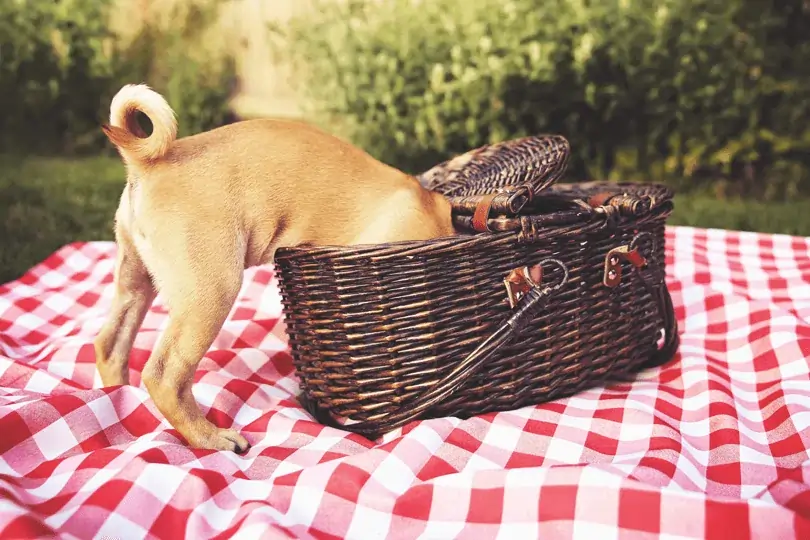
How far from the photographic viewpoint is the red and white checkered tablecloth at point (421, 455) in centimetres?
99

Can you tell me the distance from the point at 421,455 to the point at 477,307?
0.90 feet

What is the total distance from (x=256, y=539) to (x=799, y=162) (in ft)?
9.30

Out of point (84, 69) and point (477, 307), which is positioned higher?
point (84, 69)

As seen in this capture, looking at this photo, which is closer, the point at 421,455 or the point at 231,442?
the point at 421,455

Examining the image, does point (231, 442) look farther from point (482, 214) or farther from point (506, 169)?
point (506, 169)

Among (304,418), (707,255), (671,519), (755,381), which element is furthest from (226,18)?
(671,519)

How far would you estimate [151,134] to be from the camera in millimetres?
1269

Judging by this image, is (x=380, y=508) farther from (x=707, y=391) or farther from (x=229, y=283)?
(x=707, y=391)

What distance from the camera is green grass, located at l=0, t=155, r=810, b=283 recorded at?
2750mm

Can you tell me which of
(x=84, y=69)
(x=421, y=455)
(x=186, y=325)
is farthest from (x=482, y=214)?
(x=84, y=69)

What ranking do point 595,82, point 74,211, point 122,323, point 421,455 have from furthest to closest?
point 595,82, point 74,211, point 122,323, point 421,455

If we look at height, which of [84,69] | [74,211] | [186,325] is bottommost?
[74,211]

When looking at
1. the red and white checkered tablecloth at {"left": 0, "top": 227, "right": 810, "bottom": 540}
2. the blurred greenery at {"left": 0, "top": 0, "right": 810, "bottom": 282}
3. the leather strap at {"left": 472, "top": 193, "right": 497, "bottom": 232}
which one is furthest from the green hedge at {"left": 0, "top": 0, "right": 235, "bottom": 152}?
the leather strap at {"left": 472, "top": 193, "right": 497, "bottom": 232}

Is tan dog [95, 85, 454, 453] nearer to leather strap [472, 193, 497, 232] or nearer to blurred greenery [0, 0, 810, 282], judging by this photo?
leather strap [472, 193, 497, 232]
